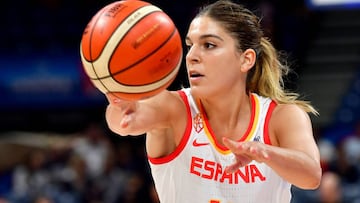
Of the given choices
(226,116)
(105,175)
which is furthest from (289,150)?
(105,175)

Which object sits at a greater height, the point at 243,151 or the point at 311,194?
the point at 243,151

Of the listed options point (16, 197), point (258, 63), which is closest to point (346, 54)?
point (16, 197)

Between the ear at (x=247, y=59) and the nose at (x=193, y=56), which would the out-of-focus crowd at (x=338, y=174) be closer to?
the ear at (x=247, y=59)

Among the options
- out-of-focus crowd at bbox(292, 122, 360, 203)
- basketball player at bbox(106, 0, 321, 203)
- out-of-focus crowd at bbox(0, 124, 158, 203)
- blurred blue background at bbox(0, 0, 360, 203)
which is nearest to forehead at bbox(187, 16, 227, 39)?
basketball player at bbox(106, 0, 321, 203)

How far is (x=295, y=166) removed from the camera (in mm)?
2979

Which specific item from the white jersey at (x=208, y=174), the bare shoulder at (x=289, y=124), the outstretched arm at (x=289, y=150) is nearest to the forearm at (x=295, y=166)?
the outstretched arm at (x=289, y=150)

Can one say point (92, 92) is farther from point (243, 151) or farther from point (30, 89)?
point (243, 151)

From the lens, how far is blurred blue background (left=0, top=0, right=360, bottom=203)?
9.72 meters

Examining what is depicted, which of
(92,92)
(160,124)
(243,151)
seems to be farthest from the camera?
(92,92)

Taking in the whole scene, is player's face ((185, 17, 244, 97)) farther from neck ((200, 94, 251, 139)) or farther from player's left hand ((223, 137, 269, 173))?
player's left hand ((223, 137, 269, 173))

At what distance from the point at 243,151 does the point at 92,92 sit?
27.1ft

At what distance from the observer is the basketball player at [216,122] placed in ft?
10.7

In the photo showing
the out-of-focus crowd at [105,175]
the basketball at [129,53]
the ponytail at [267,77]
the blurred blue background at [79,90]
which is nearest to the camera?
the basketball at [129,53]

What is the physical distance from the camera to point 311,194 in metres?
7.45
